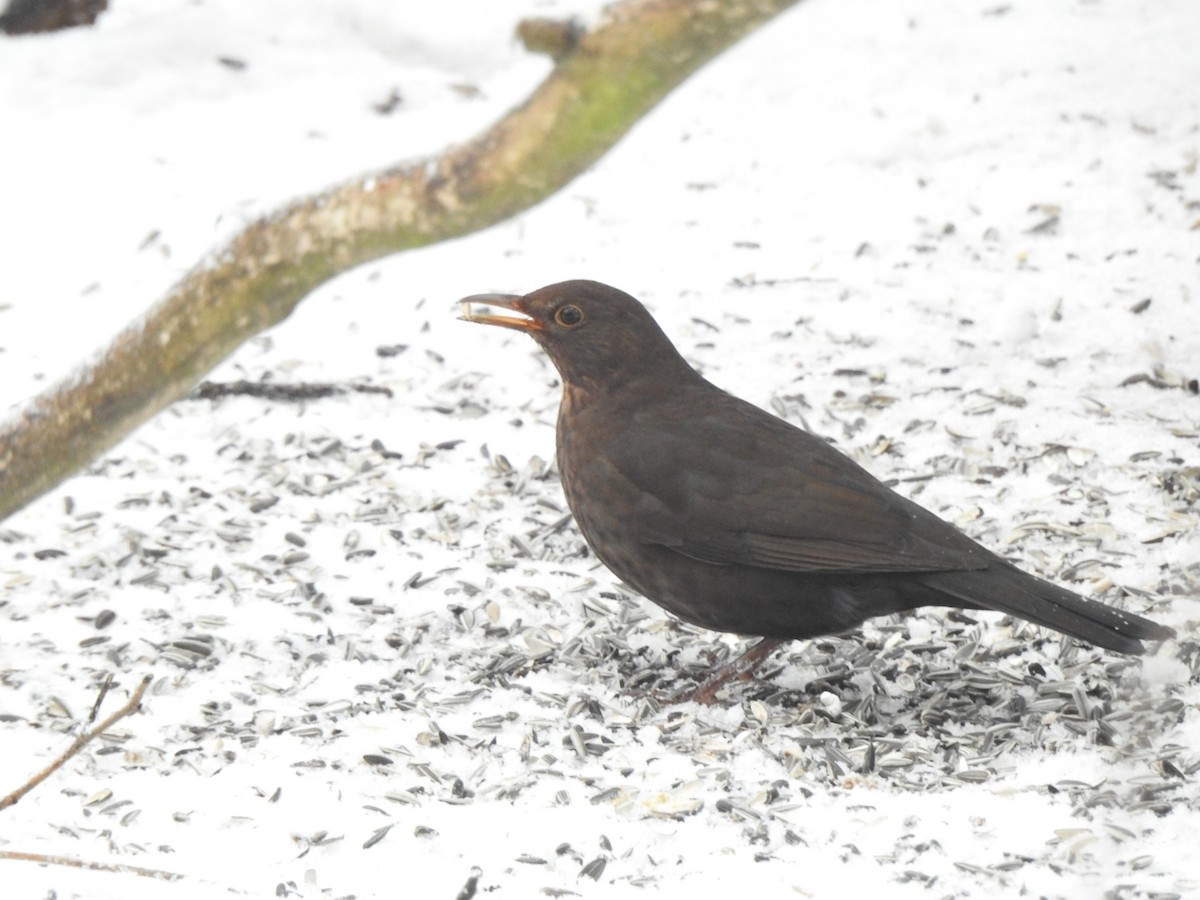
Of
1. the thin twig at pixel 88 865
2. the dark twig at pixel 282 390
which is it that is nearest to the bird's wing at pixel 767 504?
the thin twig at pixel 88 865

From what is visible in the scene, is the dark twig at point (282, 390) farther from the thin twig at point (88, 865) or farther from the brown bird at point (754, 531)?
the thin twig at point (88, 865)

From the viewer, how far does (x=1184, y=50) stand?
776 centimetres

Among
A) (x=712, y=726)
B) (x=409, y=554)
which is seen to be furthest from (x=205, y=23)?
(x=712, y=726)

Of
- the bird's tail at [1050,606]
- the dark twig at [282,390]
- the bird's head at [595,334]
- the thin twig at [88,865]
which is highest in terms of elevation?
the bird's head at [595,334]

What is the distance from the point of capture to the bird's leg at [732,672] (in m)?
4.25

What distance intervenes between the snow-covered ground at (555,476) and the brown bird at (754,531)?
0.30 meters

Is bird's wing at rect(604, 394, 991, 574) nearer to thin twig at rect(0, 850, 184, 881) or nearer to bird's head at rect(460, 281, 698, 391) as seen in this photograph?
bird's head at rect(460, 281, 698, 391)

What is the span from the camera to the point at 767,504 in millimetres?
4207

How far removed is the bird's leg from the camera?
167 inches

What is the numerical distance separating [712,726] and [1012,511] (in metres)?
1.50

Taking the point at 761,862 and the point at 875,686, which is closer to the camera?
the point at 761,862

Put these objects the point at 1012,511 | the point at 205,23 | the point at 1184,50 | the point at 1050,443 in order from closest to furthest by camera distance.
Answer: the point at 1012,511 < the point at 1050,443 < the point at 1184,50 < the point at 205,23

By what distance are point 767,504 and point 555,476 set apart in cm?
148

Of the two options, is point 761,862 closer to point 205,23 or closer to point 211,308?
point 211,308
